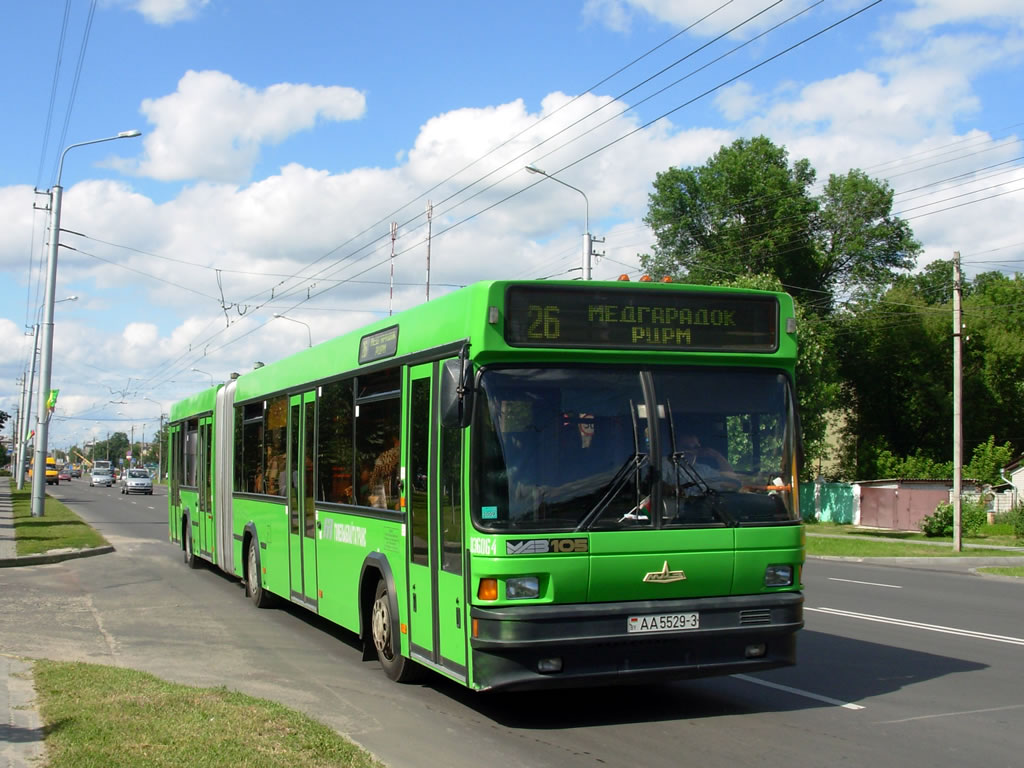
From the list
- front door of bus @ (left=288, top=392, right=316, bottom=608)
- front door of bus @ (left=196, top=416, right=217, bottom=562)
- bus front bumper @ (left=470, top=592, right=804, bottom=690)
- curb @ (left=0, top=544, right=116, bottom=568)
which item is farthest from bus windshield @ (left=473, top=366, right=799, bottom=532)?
curb @ (left=0, top=544, right=116, bottom=568)

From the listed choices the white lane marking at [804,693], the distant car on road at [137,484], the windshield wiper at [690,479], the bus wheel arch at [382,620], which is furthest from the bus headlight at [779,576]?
the distant car on road at [137,484]

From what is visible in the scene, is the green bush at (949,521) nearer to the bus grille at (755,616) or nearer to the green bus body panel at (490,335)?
the green bus body panel at (490,335)

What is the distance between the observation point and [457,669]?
7387mm

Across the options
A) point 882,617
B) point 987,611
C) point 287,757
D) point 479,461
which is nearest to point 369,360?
point 479,461

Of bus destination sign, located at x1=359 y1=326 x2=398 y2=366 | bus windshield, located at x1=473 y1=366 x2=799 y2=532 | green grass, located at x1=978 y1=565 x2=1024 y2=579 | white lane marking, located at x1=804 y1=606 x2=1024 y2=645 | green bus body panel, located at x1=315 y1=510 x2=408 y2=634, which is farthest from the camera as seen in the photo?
green grass, located at x1=978 y1=565 x2=1024 y2=579

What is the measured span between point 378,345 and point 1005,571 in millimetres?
18089

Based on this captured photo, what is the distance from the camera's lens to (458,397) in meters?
7.04

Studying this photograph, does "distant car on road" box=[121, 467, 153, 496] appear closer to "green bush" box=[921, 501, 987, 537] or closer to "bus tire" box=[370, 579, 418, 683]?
"green bush" box=[921, 501, 987, 537]

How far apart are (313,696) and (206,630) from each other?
4.12 m

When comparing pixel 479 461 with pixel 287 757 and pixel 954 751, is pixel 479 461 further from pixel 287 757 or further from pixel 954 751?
pixel 954 751

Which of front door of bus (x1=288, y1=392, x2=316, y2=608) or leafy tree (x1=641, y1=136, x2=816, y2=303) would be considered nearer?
front door of bus (x1=288, y1=392, x2=316, y2=608)

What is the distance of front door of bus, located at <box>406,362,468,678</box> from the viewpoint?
739 centimetres

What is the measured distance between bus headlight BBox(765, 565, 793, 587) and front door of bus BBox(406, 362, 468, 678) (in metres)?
2.13

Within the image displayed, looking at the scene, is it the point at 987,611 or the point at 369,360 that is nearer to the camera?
the point at 369,360
